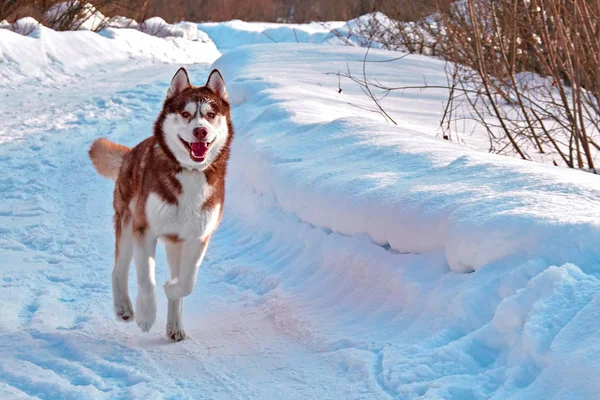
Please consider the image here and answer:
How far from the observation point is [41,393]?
3375 millimetres

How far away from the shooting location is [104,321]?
4.52m

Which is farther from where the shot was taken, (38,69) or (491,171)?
(38,69)

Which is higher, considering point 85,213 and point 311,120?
point 311,120

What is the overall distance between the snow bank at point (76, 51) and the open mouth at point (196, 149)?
9649 millimetres

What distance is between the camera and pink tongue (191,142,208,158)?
165 inches

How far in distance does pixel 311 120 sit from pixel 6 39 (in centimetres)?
791

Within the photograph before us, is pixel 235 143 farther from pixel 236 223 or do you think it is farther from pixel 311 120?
pixel 236 223

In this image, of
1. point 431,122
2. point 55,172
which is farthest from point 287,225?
point 431,122

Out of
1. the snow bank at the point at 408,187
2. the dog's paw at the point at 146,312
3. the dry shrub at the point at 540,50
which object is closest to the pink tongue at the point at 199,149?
the dog's paw at the point at 146,312

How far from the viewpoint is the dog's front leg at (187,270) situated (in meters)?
4.29

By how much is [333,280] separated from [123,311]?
4.61 feet

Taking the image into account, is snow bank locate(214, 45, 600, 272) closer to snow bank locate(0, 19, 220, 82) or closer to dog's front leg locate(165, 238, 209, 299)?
dog's front leg locate(165, 238, 209, 299)

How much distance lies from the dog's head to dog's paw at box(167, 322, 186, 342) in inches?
34.3

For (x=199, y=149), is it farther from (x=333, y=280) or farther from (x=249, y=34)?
(x=249, y=34)
